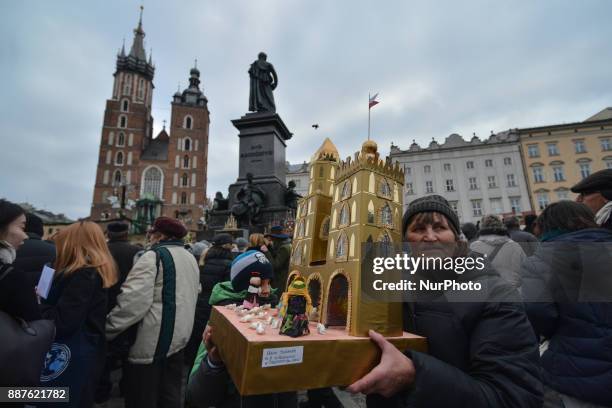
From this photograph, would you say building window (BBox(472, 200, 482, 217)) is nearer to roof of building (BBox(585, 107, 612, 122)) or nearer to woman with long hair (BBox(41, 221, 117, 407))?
roof of building (BBox(585, 107, 612, 122))

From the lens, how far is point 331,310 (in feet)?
5.27

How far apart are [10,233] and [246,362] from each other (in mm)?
2526

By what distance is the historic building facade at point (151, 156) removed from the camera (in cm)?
6262

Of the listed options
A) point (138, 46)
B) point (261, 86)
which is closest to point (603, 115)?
point (261, 86)

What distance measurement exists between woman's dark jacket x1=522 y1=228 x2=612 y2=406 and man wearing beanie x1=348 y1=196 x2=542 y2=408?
1002 millimetres

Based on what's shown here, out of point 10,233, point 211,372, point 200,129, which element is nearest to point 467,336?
point 211,372

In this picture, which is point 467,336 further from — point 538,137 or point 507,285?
point 538,137

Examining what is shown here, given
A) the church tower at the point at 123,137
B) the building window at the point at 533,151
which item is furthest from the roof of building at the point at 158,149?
the building window at the point at 533,151

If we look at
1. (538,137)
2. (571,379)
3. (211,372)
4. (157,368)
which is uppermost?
(538,137)

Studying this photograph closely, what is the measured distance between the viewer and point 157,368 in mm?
3150

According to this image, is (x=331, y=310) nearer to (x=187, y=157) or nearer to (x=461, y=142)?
(x=461, y=142)

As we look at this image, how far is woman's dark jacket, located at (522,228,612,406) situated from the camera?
6.17 ft

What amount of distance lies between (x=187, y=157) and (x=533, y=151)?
6095 cm

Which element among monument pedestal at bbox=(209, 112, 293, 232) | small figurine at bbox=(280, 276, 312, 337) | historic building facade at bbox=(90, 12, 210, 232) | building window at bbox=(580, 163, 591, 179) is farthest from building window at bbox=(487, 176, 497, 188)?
historic building facade at bbox=(90, 12, 210, 232)
